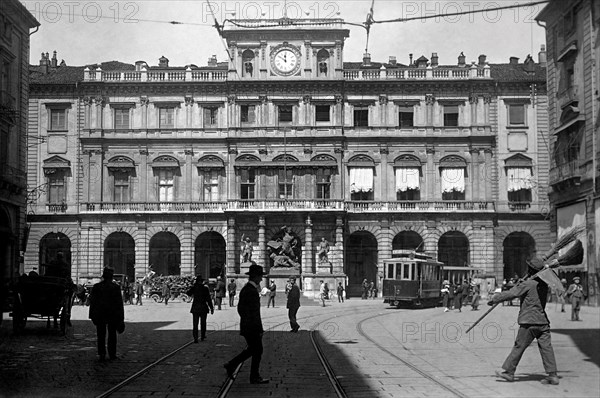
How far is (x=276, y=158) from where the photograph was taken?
5528 centimetres

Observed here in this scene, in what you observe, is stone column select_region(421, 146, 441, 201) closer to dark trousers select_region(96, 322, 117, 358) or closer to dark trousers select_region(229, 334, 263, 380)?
dark trousers select_region(96, 322, 117, 358)

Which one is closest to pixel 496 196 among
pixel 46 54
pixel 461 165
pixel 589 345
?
pixel 461 165

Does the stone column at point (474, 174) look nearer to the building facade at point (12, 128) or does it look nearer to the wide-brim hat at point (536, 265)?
the building facade at point (12, 128)

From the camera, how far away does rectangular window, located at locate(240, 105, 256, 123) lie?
5569cm

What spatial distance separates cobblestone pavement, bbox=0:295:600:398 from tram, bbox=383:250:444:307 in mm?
14436

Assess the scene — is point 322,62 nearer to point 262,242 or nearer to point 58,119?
point 262,242

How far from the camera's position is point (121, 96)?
56219 mm

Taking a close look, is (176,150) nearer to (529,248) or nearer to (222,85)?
(222,85)

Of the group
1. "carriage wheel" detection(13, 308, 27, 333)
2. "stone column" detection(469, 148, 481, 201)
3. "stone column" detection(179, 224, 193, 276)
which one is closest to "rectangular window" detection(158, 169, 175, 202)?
"stone column" detection(179, 224, 193, 276)

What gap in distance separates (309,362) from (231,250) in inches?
1557

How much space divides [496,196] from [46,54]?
3526 centimetres

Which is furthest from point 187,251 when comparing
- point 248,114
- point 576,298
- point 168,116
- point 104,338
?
point 104,338

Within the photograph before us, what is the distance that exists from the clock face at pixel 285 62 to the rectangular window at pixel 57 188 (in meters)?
17.4

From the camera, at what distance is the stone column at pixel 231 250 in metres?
53.8
